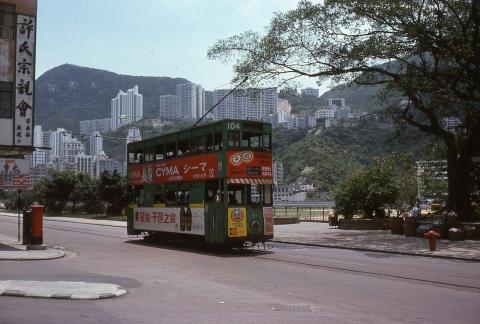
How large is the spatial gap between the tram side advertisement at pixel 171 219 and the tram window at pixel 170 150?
2179mm

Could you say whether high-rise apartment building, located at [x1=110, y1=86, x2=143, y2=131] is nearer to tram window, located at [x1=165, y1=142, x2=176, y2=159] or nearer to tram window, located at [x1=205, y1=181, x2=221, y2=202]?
tram window, located at [x1=165, y1=142, x2=176, y2=159]

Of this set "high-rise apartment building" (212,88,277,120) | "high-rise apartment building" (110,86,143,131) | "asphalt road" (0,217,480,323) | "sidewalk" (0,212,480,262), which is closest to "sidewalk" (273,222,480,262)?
"sidewalk" (0,212,480,262)

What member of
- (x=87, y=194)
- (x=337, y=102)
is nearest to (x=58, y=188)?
(x=87, y=194)

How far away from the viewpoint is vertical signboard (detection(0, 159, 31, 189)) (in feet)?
68.7

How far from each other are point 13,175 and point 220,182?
26.7 feet

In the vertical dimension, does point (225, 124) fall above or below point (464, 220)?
above

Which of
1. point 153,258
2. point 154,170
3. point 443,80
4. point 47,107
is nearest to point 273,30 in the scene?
point 443,80

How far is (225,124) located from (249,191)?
2.62m

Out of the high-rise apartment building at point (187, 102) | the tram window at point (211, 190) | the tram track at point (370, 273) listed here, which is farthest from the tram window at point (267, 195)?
the high-rise apartment building at point (187, 102)

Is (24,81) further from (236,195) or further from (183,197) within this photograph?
(236,195)

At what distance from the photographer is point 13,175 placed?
21.1 m

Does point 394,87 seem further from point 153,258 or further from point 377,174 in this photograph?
point 153,258

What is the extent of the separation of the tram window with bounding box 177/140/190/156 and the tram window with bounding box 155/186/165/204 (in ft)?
6.96

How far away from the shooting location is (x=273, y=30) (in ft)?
102
